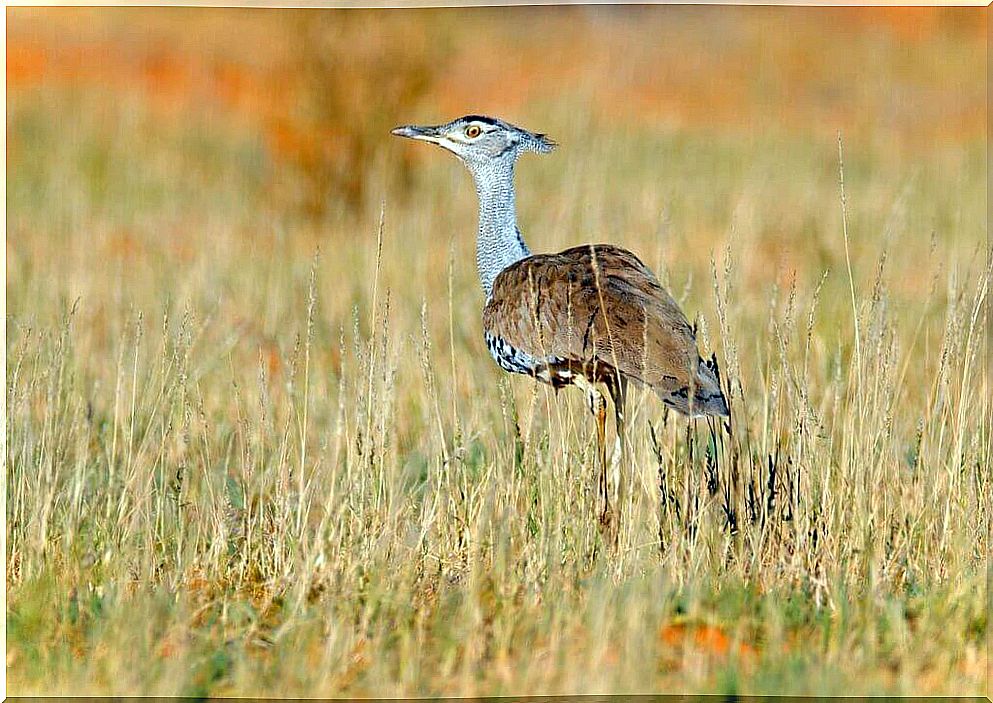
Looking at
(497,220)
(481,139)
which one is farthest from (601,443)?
(481,139)

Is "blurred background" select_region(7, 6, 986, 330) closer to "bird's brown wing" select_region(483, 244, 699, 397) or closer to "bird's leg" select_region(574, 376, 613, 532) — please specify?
"bird's brown wing" select_region(483, 244, 699, 397)

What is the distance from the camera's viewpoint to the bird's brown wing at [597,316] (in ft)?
11.9

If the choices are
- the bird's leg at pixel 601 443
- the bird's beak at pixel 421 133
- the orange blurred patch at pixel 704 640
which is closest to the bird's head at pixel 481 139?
the bird's beak at pixel 421 133

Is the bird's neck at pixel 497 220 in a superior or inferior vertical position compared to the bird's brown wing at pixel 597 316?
superior

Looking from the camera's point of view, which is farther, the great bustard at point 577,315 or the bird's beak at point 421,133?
the bird's beak at point 421,133

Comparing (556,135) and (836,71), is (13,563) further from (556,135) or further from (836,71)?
(556,135)

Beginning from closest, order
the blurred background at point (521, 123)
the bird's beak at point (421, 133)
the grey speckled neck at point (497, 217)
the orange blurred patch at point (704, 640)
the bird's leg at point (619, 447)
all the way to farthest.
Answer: the orange blurred patch at point (704, 640) → the bird's leg at point (619, 447) → the bird's beak at point (421, 133) → the grey speckled neck at point (497, 217) → the blurred background at point (521, 123)

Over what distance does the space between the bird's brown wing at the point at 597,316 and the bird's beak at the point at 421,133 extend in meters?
0.50

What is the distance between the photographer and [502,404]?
13.9 feet

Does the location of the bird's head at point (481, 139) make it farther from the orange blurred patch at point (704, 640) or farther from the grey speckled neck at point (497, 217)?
the orange blurred patch at point (704, 640)

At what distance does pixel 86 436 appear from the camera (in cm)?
395

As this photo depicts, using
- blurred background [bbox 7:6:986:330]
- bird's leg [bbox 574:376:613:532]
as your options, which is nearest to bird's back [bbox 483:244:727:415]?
bird's leg [bbox 574:376:613:532]

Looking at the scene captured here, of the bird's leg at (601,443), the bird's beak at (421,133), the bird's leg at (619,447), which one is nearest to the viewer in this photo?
the bird's leg at (601,443)

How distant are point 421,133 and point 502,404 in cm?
89
